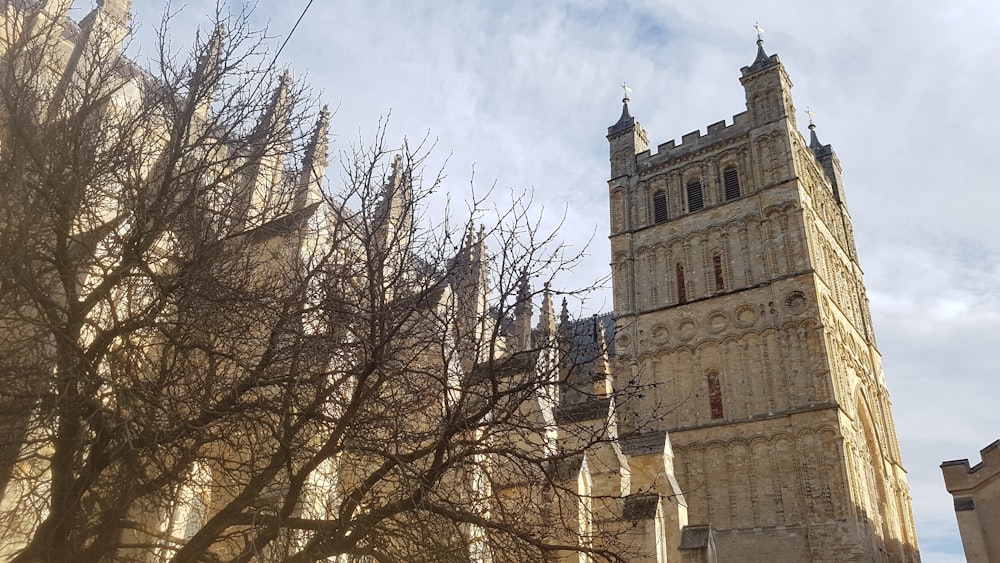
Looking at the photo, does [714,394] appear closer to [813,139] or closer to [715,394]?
[715,394]

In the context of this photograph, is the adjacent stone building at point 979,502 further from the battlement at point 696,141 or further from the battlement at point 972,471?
the battlement at point 696,141

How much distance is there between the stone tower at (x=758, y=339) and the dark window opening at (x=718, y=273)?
0.15 feet

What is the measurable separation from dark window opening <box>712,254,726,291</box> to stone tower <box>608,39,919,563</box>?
0.15 ft

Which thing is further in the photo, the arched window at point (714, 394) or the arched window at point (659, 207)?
the arched window at point (659, 207)

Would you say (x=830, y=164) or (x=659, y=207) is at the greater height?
(x=830, y=164)

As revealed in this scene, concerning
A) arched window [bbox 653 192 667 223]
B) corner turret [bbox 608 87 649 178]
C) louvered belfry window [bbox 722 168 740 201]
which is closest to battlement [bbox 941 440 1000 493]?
louvered belfry window [bbox 722 168 740 201]

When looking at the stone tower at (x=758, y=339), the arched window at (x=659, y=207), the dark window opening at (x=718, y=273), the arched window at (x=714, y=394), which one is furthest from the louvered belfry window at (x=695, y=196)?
the arched window at (x=714, y=394)

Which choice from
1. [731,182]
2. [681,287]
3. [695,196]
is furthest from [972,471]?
[695,196]

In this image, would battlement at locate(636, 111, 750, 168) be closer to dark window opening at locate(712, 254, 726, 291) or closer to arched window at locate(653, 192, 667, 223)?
arched window at locate(653, 192, 667, 223)

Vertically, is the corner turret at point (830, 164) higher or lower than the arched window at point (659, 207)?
higher

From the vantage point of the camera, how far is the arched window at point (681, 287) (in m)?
27.9

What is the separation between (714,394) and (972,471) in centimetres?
1125

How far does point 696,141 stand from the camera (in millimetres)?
31297

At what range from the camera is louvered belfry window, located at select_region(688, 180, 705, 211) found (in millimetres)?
29750
